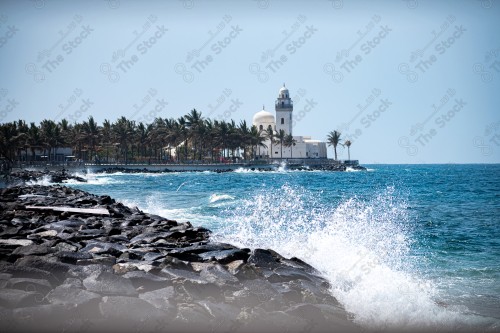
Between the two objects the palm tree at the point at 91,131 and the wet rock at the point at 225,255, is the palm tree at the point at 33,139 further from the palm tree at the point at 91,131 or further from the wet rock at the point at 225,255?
the wet rock at the point at 225,255

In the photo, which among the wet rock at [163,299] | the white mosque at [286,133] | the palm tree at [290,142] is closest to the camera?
the wet rock at [163,299]

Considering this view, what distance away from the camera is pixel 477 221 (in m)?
20.3

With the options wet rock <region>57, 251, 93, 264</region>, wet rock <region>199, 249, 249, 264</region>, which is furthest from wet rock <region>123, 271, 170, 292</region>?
wet rock <region>199, 249, 249, 264</region>

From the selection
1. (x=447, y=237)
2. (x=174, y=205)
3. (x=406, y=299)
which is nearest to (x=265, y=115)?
(x=174, y=205)

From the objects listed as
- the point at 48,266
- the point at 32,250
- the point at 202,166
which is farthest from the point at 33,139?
the point at 48,266

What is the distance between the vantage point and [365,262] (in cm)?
988

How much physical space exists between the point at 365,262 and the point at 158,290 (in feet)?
15.7

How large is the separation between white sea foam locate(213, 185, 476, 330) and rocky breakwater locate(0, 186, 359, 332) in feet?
1.98

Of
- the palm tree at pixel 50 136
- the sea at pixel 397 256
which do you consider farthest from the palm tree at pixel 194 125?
the sea at pixel 397 256

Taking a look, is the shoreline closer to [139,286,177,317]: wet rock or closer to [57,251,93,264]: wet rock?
[57,251,93,264]: wet rock

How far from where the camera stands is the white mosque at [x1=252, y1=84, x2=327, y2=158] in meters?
121

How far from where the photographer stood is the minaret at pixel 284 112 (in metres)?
125

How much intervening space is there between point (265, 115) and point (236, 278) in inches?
4786

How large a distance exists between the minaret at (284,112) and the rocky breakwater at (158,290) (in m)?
116
